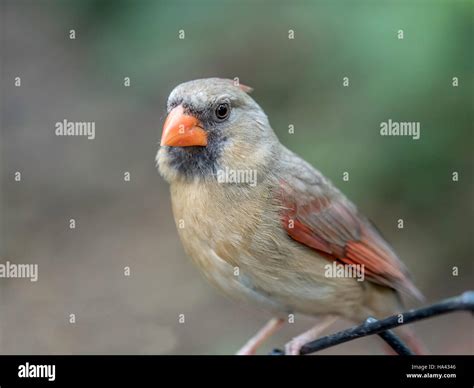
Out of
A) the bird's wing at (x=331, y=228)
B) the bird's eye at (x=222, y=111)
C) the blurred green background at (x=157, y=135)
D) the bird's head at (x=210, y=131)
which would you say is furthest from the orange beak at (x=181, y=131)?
the blurred green background at (x=157, y=135)

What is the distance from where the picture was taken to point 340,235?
12.2 feet

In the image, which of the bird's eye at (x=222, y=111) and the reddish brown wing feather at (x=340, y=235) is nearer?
the bird's eye at (x=222, y=111)

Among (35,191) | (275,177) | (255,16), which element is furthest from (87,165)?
(275,177)

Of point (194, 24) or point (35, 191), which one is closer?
point (194, 24)

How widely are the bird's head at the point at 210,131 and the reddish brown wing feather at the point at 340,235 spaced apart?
0.93ft

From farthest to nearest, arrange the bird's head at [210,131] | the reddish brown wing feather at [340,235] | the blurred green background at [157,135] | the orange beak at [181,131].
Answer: the blurred green background at [157,135]
the reddish brown wing feather at [340,235]
the bird's head at [210,131]
the orange beak at [181,131]

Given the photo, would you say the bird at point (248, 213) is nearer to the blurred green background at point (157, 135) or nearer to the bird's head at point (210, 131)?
the bird's head at point (210, 131)

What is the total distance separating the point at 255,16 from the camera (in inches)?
191

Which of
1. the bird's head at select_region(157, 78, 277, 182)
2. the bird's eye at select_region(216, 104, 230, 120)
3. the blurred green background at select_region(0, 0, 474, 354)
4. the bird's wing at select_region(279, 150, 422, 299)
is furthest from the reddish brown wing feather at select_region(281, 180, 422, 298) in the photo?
the blurred green background at select_region(0, 0, 474, 354)

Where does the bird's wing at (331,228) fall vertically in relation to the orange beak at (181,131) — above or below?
below

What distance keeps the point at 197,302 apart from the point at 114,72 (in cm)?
170

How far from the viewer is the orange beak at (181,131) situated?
315 cm

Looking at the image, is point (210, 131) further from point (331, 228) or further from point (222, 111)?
point (331, 228)
